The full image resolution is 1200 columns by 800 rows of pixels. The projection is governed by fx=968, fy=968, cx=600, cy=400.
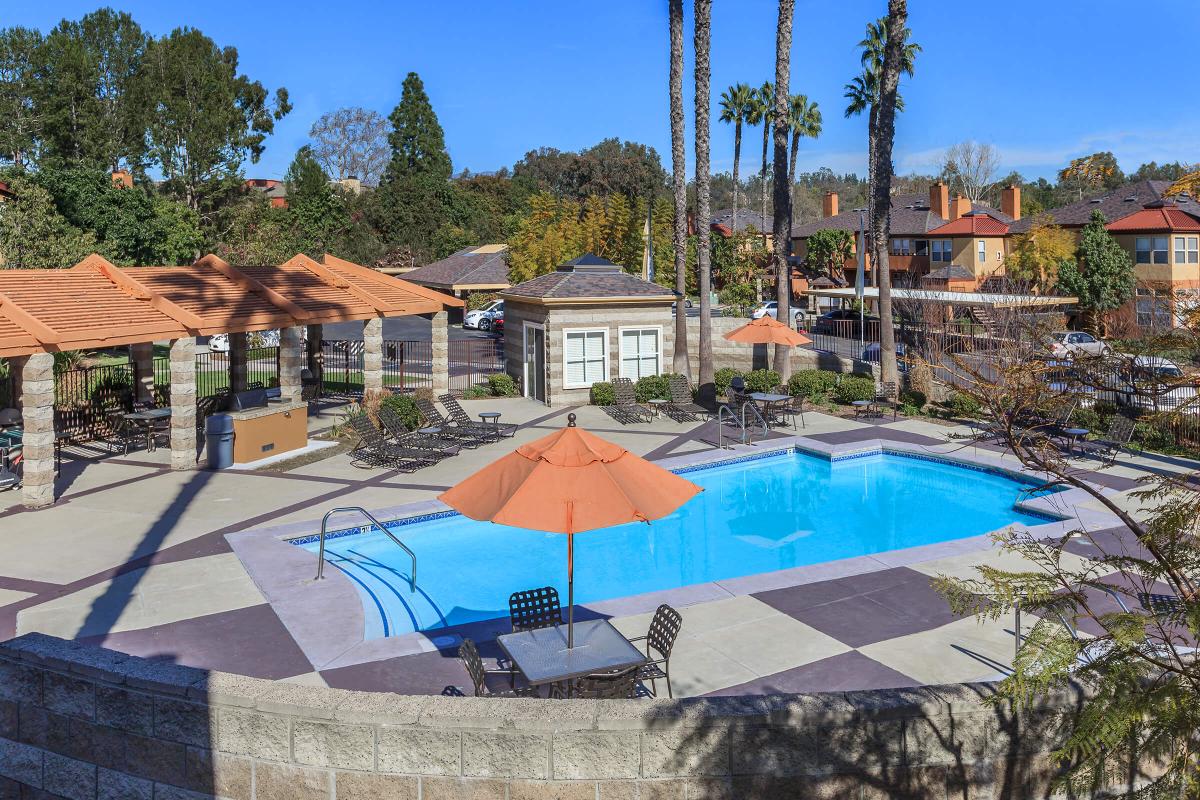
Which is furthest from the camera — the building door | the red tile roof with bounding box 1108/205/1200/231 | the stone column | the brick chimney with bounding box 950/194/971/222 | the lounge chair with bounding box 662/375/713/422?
the brick chimney with bounding box 950/194/971/222

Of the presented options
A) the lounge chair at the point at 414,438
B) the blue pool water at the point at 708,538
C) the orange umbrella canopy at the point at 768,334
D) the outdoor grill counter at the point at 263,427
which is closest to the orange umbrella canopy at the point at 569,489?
the blue pool water at the point at 708,538

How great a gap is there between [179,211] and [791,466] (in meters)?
41.8

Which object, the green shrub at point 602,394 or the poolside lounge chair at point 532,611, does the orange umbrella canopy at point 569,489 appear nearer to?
the poolside lounge chair at point 532,611

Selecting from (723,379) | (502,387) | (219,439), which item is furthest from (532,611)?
(723,379)

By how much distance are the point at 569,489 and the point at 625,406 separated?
1733 centimetres

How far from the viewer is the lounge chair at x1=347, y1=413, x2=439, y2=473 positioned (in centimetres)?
1922

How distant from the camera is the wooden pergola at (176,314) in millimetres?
15727

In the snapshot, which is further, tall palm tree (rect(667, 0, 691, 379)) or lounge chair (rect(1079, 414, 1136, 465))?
tall palm tree (rect(667, 0, 691, 379))

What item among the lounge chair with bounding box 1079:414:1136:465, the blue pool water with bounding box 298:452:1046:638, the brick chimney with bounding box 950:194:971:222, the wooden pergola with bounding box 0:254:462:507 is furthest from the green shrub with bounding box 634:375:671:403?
the brick chimney with bounding box 950:194:971:222

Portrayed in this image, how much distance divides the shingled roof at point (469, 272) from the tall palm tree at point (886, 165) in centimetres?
2890

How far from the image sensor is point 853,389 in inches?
1056

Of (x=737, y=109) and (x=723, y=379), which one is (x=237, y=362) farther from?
(x=737, y=109)

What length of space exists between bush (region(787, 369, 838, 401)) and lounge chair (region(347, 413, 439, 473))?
1178 centimetres

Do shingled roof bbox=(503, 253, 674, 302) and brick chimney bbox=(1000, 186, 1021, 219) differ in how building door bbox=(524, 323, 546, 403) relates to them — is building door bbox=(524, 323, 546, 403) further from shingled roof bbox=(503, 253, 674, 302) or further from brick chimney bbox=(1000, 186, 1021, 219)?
brick chimney bbox=(1000, 186, 1021, 219)
